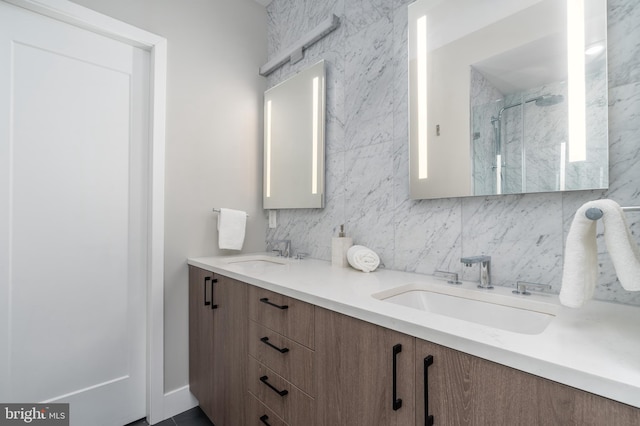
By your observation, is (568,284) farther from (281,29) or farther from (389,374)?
(281,29)

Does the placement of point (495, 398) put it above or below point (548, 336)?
below

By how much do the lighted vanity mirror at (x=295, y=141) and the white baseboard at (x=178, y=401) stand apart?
4.09 feet

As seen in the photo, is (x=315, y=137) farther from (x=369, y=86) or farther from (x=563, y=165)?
(x=563, y=165)

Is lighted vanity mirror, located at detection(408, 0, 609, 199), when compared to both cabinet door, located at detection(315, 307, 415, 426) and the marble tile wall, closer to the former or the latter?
the marble tile wall

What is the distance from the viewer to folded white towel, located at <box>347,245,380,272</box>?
1.41 m

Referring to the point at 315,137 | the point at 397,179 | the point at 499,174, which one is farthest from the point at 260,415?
the point at 315,137

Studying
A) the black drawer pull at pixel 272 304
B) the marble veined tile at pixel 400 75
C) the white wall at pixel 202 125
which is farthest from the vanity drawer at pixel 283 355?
the marble veined tile at pixel 400 75

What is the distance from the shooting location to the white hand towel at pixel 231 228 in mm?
1941

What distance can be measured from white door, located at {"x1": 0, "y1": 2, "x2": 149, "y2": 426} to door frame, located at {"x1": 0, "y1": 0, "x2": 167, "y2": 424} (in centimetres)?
6

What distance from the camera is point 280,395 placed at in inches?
44.9

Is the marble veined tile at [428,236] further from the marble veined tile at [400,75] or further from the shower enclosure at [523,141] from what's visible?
the marble veined tile at [400,75]

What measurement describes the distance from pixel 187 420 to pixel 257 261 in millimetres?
A: 958

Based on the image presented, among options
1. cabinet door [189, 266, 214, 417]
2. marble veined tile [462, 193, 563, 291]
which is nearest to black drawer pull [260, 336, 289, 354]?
cabinet door [189, 266, 214, 417]

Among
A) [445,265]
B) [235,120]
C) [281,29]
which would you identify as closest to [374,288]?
[445,265]
